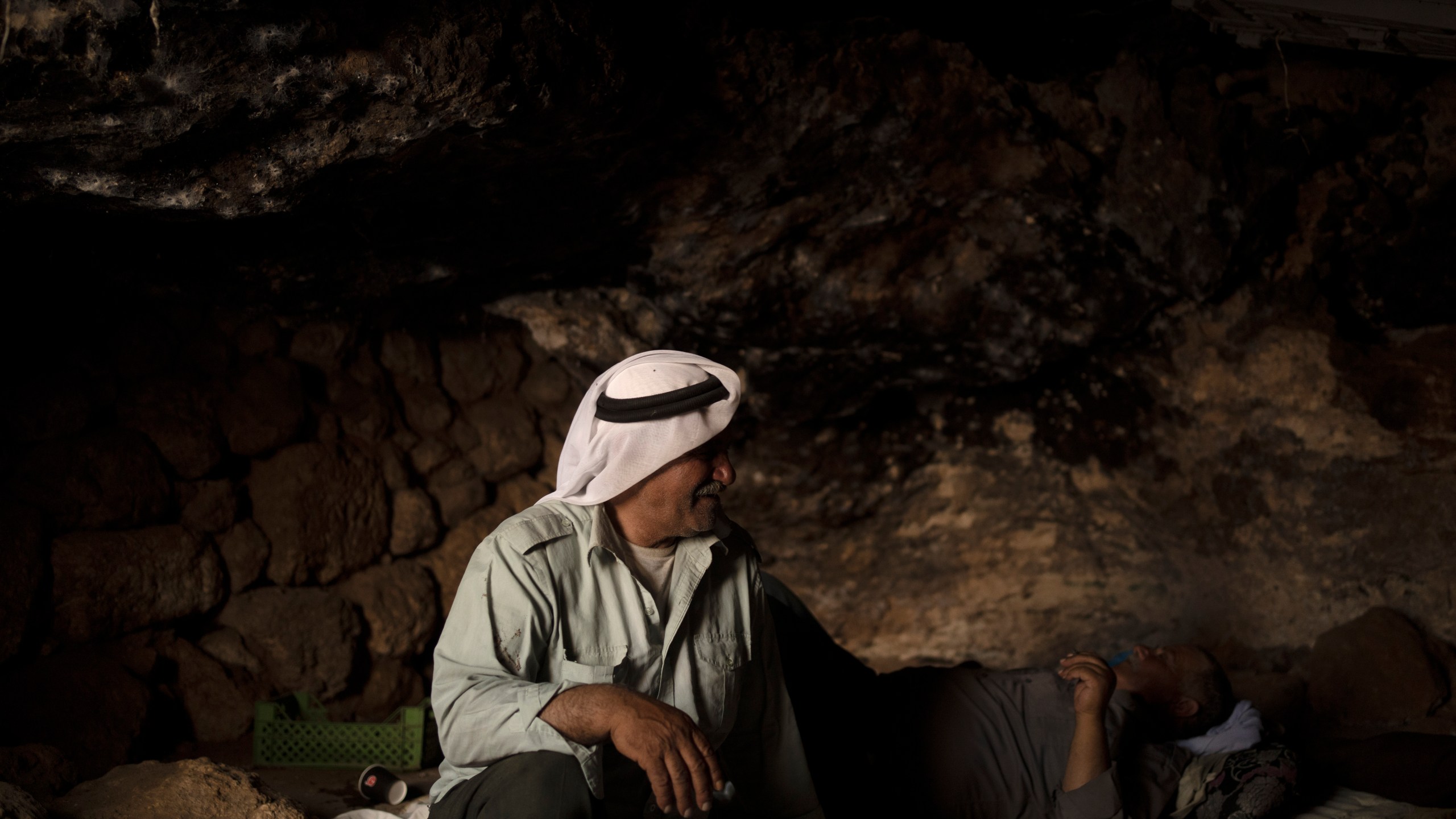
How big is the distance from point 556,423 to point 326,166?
2026mm

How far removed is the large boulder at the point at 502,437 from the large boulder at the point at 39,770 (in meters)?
1.71

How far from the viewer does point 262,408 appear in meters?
3.33

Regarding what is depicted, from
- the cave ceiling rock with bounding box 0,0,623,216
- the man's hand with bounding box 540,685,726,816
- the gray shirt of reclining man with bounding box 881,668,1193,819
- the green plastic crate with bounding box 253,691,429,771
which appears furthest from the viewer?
the green plastic crate with bounding box 253,691,429,771

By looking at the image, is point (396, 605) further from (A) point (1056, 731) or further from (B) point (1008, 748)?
(A) point (1056, 731)

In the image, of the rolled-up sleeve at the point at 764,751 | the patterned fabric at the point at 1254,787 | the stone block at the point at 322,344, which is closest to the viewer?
the rolled-up sleeve at the point at 764,751

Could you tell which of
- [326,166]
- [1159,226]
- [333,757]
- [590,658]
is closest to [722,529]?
[590,658]

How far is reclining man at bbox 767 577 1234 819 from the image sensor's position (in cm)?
253

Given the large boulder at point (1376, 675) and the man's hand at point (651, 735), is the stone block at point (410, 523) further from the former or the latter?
the large boulder at point (1376, 675)

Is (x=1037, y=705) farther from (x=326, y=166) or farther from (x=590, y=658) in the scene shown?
(x=326, y=166)

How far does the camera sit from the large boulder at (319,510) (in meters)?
3.35

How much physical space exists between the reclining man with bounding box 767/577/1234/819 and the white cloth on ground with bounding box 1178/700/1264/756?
3cm

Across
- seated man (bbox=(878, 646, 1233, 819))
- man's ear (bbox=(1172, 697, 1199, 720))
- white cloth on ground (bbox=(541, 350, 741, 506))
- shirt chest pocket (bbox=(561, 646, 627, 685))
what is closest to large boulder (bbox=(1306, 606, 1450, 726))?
seated man (bbox=(878, 646, 1233, 819))

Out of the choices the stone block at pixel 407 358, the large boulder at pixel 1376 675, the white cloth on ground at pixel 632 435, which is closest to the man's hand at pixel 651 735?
the white cloth on ground at pixel 632 435

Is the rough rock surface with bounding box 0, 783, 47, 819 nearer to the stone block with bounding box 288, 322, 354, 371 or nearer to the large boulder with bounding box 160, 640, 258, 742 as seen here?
the large boulder with bounding box 160, 640, 258, 742
